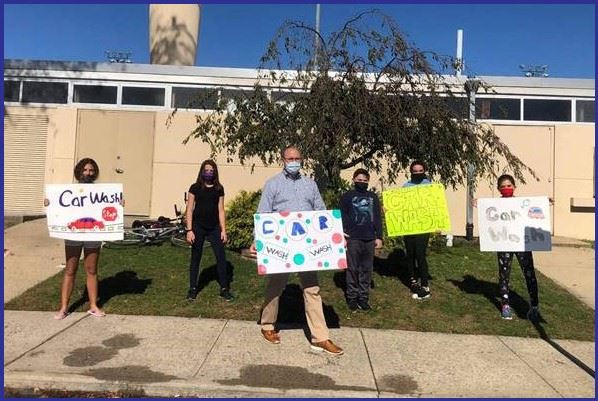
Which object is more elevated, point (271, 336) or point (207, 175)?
point (207, 175)

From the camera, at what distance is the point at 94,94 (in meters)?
13.8

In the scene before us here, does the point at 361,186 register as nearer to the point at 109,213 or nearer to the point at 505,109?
the point at 109,213

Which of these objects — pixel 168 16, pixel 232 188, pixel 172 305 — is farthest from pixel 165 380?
pixel 168 16

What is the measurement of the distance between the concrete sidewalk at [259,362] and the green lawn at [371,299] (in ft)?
1.06

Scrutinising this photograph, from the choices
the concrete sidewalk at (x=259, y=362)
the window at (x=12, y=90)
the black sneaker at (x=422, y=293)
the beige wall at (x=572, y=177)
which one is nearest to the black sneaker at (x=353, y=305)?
the concrete sidewalk at (x=259, y=362)

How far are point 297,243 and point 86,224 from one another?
247cm

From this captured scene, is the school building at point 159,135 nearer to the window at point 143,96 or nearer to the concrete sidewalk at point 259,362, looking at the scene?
the window at point 143,96

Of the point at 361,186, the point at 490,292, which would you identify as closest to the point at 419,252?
the point at 361,186

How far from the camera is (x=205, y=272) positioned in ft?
27.0

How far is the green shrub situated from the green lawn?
296 millimetres

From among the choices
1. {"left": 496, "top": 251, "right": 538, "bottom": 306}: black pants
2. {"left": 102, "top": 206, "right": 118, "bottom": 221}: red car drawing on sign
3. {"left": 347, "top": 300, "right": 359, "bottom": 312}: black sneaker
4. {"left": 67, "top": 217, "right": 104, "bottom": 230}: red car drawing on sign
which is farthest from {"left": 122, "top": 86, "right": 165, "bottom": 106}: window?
{"left": 496, "top": 251, "right": 538, "bottom": 306}: black pants

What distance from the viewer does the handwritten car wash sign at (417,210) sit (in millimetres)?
6820

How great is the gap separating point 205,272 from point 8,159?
26.5 feet

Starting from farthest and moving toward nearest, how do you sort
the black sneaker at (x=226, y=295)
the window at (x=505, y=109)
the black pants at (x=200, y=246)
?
the window at (x=505, y=109)
the black sneaker at (x=226, y=295)
the black pants at (x=200, y=246)
